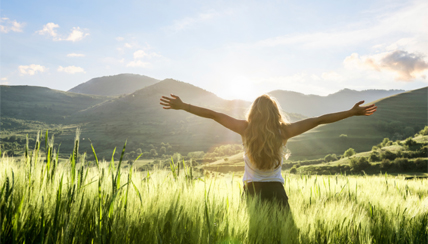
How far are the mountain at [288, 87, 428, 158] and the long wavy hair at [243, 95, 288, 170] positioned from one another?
9603cm

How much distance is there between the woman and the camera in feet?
12.6

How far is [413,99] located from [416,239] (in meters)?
208

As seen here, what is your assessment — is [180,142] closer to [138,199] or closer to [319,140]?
[319,140]

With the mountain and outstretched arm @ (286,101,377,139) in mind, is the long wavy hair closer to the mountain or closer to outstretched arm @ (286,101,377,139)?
outstretched arm @ (286,101,377,139)

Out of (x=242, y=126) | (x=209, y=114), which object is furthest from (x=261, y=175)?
(x=209, y=114)

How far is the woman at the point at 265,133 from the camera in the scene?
3.84m

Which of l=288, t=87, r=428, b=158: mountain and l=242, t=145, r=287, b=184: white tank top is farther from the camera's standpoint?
l=288, t=87, r=428, b=158: mountain

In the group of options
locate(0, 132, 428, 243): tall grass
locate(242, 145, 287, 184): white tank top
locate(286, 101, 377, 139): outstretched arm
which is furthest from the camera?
locate(286, 101, 377, 139): outstretched arm

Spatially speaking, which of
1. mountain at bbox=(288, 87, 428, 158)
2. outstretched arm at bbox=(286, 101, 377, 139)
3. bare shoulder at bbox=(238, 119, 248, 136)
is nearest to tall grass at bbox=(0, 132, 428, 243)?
outstretched arm at bbox=(286, 101, 377, 139)

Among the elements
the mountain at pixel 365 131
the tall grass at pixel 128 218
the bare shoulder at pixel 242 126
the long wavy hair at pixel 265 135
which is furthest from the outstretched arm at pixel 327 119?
the mountain at pixel 365 131

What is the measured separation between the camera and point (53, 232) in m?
1.36

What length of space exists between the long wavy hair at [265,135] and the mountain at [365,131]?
315 ft

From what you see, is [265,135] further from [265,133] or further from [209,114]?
[209,114]

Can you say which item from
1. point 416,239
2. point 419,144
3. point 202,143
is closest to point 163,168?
point 416,239
